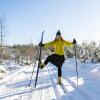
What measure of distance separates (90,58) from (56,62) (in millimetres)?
47711

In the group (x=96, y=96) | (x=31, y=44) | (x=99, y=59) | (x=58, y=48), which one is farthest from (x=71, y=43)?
(x=31, y=44)

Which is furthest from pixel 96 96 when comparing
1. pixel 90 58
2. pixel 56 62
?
pixel 90 58

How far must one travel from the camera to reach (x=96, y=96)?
6.75 metres

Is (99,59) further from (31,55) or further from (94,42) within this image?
(31,55)

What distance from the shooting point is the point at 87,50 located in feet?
196

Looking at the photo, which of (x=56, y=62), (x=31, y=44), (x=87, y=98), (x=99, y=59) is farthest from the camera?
(x=31, y=44)

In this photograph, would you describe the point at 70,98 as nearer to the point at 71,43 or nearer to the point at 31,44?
the point at 71,43

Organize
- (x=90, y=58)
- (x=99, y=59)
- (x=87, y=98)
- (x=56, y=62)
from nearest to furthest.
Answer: (x=87, y=98)
(x=56, y=62)
(x=99, y=59)
(x=90, y=58)

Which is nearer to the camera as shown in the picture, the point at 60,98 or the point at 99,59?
the point at 60,98

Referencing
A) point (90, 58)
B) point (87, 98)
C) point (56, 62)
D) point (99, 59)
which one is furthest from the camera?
point (90, 58)

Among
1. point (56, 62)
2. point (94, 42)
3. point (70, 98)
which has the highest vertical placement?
point (94, 42)

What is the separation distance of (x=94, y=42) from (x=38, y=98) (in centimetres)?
5677

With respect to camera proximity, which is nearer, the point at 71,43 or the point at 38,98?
the point at 38,98

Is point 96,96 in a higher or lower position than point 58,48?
lower
